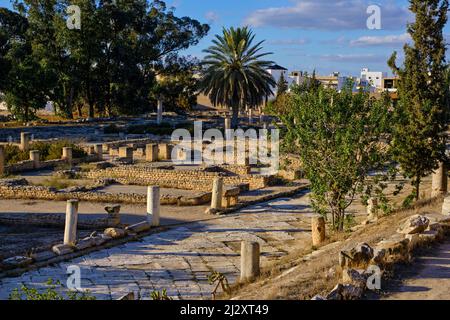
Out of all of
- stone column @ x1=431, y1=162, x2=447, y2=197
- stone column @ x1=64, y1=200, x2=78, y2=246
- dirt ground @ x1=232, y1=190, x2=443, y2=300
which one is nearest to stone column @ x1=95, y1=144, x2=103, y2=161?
stone column @ x1=64, y1=200, x2=78, y2=246

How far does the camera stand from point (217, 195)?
17203 mm

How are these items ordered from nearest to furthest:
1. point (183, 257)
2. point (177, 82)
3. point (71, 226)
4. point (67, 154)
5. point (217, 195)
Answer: point (183, 257) → point (71, 226) → point (217, 195) → point (67, 154) → point (177, 82)

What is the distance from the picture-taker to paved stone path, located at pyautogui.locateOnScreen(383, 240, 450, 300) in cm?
768

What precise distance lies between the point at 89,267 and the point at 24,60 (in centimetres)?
3672

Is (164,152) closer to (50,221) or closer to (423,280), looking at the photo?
(50,221)

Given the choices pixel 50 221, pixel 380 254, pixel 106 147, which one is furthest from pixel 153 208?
pixel 106 147

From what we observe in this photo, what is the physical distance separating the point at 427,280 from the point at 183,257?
5485 mm

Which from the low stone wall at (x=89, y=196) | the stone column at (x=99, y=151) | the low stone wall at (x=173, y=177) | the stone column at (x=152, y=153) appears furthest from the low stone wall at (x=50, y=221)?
the stone column at (x=99, y=151)

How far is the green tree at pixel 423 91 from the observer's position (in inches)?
627

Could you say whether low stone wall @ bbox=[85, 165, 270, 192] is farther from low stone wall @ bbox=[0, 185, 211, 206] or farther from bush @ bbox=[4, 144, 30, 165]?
bush @ bbox=[4, 144, 30, 165]

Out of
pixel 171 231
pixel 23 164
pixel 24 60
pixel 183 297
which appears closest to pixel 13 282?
pixel 183 297

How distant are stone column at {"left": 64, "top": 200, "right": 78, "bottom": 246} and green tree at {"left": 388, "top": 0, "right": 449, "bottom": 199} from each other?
8.53m
